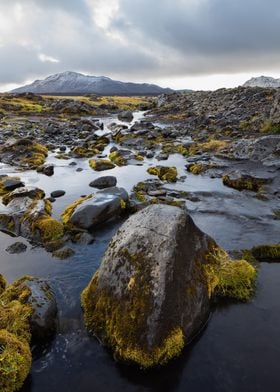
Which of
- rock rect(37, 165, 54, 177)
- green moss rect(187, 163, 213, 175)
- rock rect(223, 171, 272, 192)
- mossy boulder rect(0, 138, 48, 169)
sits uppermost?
rock rect(223, 171, 272, 192)

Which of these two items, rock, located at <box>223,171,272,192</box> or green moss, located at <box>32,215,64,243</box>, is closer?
A: green moss, located at <box>32,215,64,243</box>

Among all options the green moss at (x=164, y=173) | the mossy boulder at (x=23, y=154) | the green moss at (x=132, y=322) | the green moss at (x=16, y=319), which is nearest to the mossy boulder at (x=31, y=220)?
the green moss at (x=16, y=319)

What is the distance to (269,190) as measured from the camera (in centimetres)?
2203

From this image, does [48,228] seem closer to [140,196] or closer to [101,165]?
[140,196]

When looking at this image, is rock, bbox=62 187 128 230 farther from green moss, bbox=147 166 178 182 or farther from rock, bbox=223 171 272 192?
rock, bbox=223 171 272 192

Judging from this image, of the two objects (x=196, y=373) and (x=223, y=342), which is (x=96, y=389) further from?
(x=223, y=342)

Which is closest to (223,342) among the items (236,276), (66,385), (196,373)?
(196,373)

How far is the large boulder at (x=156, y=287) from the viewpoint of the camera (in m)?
8.45

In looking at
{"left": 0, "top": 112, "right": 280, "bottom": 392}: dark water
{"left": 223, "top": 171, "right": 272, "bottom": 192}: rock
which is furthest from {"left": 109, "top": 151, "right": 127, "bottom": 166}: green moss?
{"left": 0, "top": 112, "right": 280, "bottom": 392}: dark water

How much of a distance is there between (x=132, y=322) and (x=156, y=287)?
100cm

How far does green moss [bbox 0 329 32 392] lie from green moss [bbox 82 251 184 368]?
1943 millimetres

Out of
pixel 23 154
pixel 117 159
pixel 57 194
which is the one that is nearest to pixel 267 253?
pixel 57 194

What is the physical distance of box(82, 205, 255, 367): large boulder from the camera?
8453 mm

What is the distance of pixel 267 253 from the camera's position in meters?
13.7
